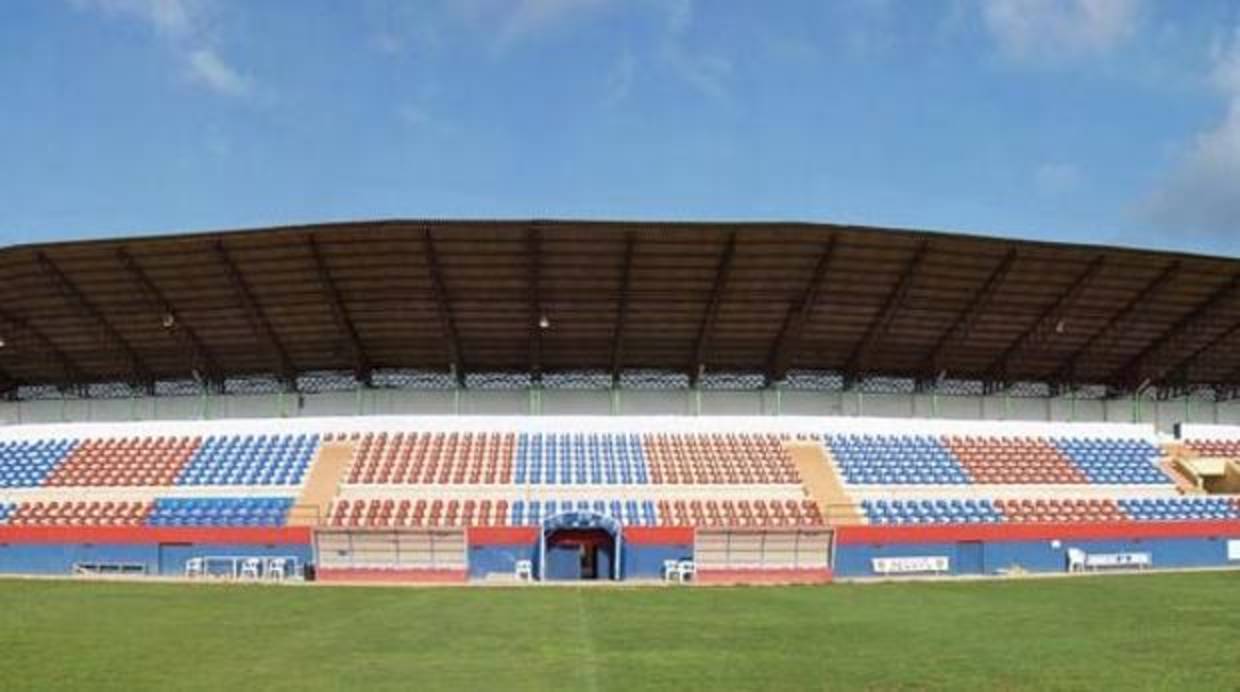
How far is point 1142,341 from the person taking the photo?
2105 inches

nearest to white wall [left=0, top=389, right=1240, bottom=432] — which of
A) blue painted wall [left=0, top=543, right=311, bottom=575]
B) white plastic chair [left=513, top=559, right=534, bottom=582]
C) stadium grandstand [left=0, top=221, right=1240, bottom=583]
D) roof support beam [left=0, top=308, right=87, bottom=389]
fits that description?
stadium grandstand [left=0, top=221, right=1240, bottom=583]

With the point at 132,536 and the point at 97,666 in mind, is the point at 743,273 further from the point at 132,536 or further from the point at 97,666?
the point at 97,666

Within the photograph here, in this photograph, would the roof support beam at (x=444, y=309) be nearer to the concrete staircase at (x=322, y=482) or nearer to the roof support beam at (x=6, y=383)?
the concrete staircase at (x=322, y=482)

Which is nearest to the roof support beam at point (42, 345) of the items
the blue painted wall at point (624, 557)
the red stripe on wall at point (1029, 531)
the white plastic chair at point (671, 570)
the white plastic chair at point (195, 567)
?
the white plastic chair at point (195, 567)

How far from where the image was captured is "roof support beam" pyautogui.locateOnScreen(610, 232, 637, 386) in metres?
44.0

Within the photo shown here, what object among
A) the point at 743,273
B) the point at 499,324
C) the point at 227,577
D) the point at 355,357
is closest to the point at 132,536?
the point at 227,577

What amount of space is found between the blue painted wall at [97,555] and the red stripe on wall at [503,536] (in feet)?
29.9

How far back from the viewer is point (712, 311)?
1879 inches

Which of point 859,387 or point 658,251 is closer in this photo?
point 658,251

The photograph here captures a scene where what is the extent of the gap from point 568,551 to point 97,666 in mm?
26882

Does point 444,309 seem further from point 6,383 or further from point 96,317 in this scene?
point 6,383

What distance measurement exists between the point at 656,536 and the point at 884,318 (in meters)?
14.7

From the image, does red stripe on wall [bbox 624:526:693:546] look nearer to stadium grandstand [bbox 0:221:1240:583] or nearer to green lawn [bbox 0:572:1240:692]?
stadium grandstand [bbox 0:221:1240:583]

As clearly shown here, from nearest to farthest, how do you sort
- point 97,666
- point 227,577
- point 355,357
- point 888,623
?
point 97,666 < point 888,623 < point 227,577 < point 355,357
